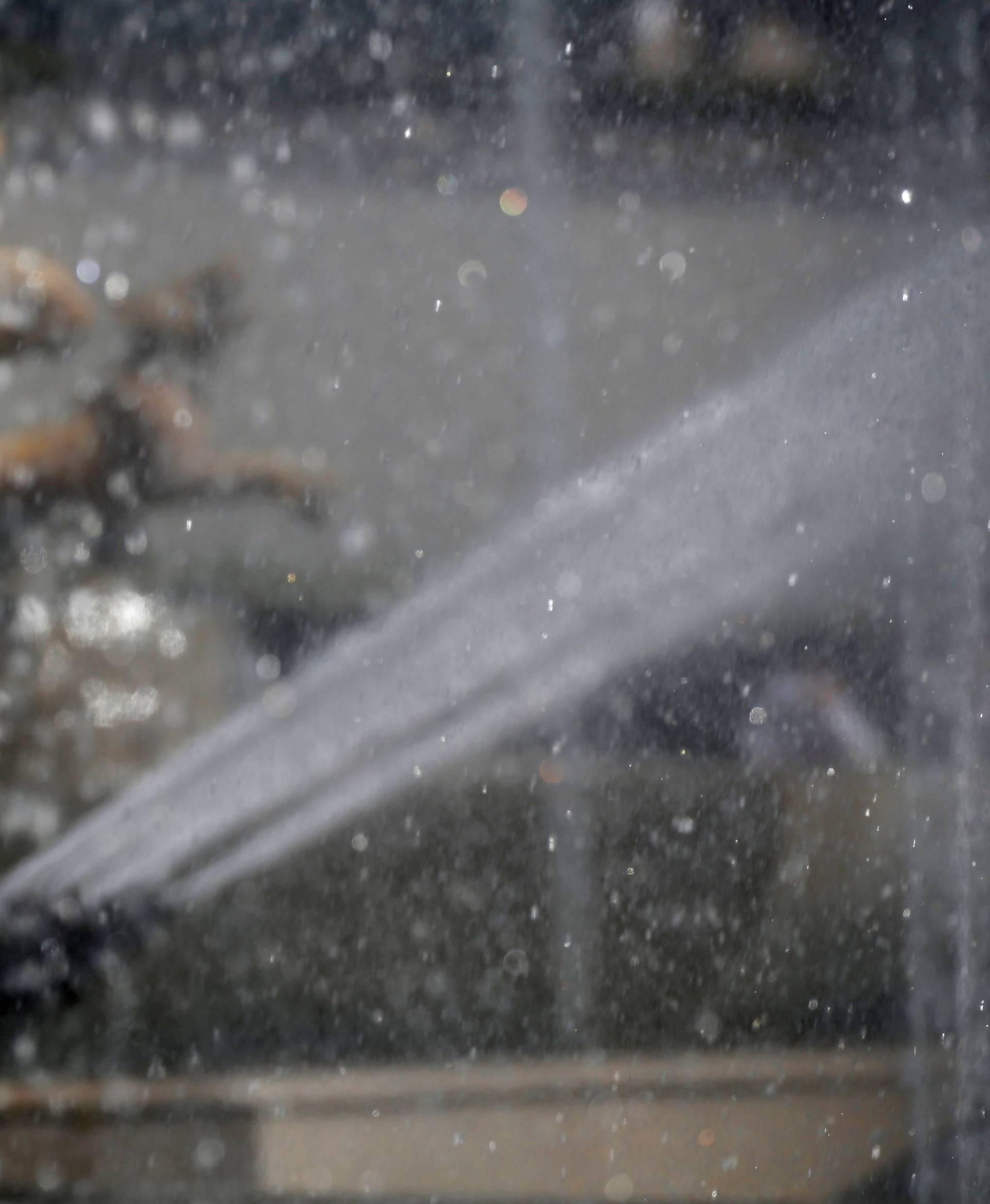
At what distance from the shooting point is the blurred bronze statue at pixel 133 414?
68 cm

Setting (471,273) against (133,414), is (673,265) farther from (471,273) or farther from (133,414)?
(133,414)

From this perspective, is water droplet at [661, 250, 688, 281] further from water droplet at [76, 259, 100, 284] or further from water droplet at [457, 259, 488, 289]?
water droplet at [76, 259, 100, 284]

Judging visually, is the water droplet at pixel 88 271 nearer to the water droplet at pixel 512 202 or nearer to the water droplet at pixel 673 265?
the water droplet at pixel 512 202

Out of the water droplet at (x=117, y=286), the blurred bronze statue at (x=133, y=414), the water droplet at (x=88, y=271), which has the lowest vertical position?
the blurred bronze statue at (x=133, y=414)

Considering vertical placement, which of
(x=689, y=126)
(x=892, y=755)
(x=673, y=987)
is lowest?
(x=673, y=987)

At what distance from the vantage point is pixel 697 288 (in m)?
0.76

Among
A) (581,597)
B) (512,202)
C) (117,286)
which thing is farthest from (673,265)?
(117,286)

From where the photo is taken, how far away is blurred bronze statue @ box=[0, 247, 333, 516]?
0.68 metres

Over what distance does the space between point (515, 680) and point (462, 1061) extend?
239 millimetres

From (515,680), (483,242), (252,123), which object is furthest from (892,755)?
(252,123)

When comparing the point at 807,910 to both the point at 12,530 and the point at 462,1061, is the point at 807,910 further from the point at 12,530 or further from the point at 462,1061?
the point at 12,530

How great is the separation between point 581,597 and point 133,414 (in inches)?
11.8

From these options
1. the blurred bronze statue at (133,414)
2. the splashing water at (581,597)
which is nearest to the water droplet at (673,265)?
the splashing water at (581,597)

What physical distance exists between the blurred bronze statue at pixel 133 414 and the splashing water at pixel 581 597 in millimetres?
137
